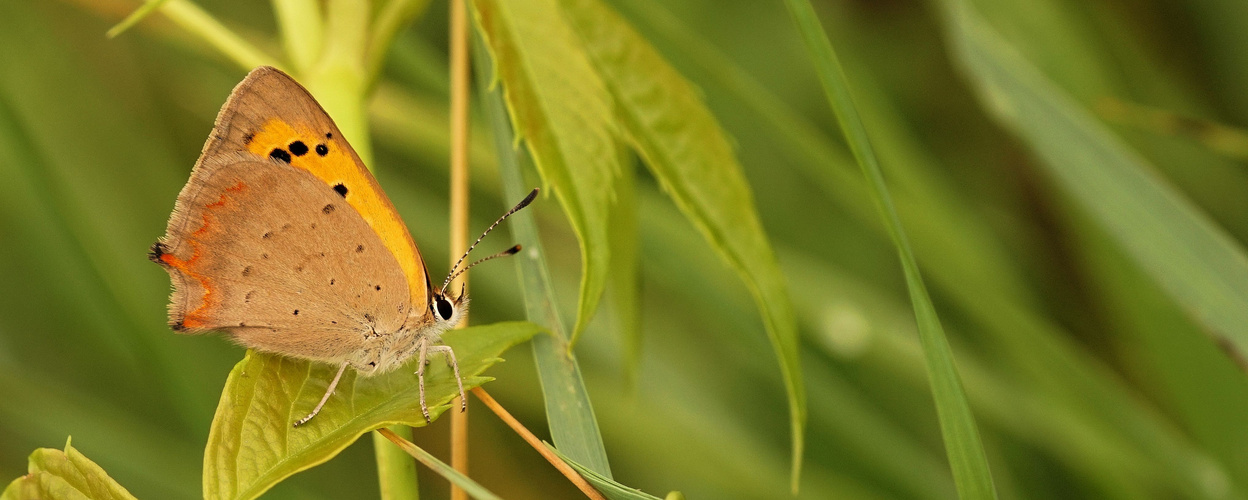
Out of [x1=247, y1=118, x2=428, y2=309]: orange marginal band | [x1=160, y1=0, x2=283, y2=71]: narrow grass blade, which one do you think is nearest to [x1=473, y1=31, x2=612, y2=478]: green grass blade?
[x1=247, y1=118, x2=428, y2=309]: orange marginal band

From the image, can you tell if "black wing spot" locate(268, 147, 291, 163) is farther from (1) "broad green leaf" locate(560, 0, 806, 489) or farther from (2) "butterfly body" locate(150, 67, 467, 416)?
(1) "broad green leaf" locate(560, 0, 806, 489)

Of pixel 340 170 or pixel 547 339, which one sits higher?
pixel 340 170

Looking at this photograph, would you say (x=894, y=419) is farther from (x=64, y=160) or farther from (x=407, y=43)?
(x=64, y=160)

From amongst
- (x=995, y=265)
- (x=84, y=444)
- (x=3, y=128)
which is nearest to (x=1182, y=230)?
(x=995, y=265)

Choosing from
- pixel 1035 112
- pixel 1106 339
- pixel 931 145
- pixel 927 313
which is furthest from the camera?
pixel 931 145

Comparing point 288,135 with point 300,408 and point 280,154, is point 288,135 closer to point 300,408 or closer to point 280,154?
point 280,154

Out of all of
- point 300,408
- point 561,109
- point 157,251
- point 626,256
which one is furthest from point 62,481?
point 626,256

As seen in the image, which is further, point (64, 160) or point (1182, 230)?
point (64, 160)
